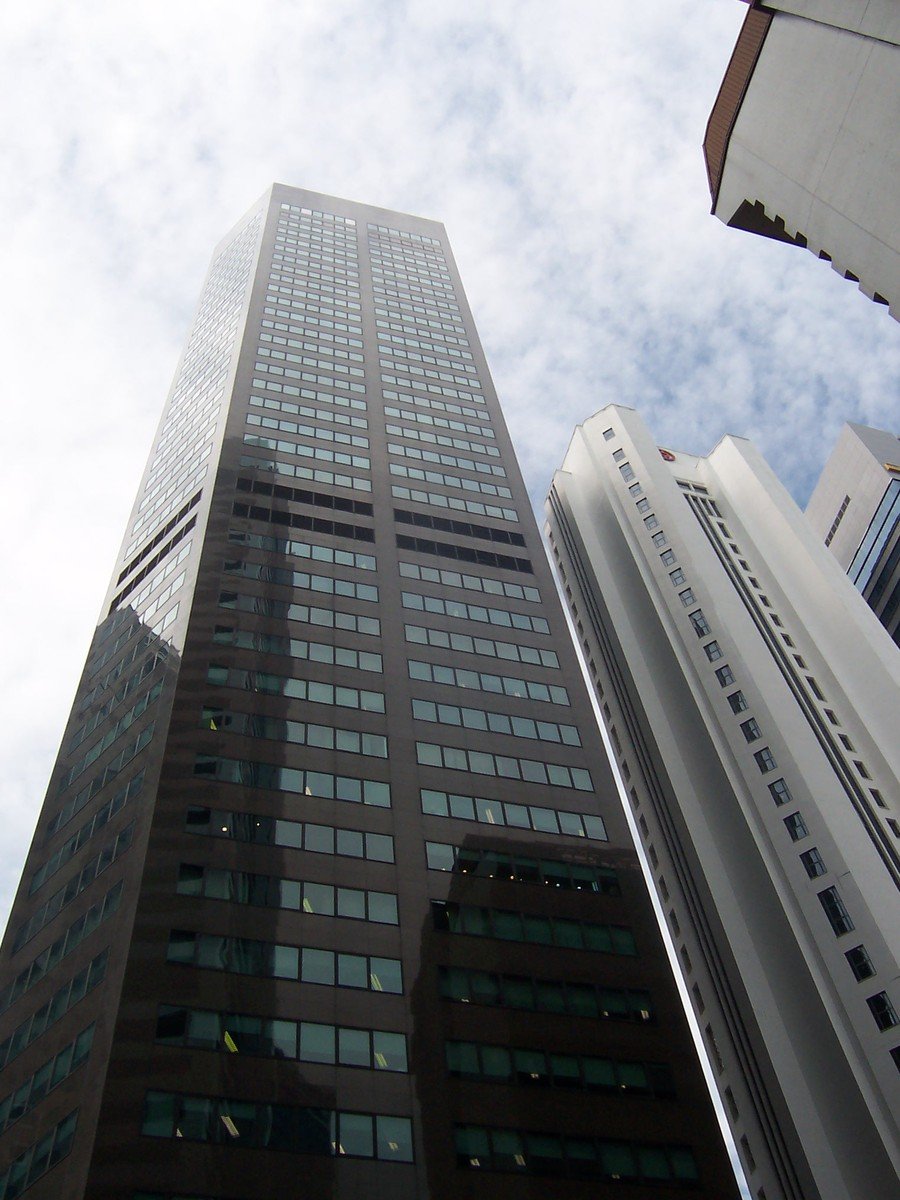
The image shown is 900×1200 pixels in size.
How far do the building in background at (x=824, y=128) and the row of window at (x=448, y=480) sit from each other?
4205 cm

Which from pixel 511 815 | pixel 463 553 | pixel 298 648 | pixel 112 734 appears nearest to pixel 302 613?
pixel 298 648

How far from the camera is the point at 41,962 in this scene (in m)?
45.4

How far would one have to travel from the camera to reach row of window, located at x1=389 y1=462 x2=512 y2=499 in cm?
7900

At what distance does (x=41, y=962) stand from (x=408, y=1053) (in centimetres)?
1824

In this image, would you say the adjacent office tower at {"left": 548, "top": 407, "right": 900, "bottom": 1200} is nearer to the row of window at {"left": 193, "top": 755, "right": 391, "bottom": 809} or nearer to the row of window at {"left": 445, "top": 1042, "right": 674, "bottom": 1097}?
the row of window at {"left": 445, "top": 1042, "right": 674, "bottom": 1097}

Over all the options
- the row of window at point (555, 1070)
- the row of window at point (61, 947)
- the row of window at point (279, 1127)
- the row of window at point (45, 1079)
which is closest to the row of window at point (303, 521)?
the row of window at point (61, 947)

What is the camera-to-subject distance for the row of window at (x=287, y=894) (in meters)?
43.3

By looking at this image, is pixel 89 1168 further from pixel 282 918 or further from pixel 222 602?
pixel 222 602

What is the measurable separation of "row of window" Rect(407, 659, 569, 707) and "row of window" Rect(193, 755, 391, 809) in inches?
386

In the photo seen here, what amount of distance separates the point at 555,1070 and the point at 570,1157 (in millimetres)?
3481

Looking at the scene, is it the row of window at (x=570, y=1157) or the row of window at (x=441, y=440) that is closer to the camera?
the row of window at (x=570, y=1157)

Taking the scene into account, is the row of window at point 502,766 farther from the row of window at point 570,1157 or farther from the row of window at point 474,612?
the row of window at point 570,1157

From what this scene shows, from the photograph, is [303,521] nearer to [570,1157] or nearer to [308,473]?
[308,473]

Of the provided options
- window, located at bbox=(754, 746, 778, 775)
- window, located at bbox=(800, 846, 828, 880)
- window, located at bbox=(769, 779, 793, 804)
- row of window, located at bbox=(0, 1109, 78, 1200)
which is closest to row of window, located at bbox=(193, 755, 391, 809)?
row of window, located at bbox=(0, 1109, 78, 1200)
